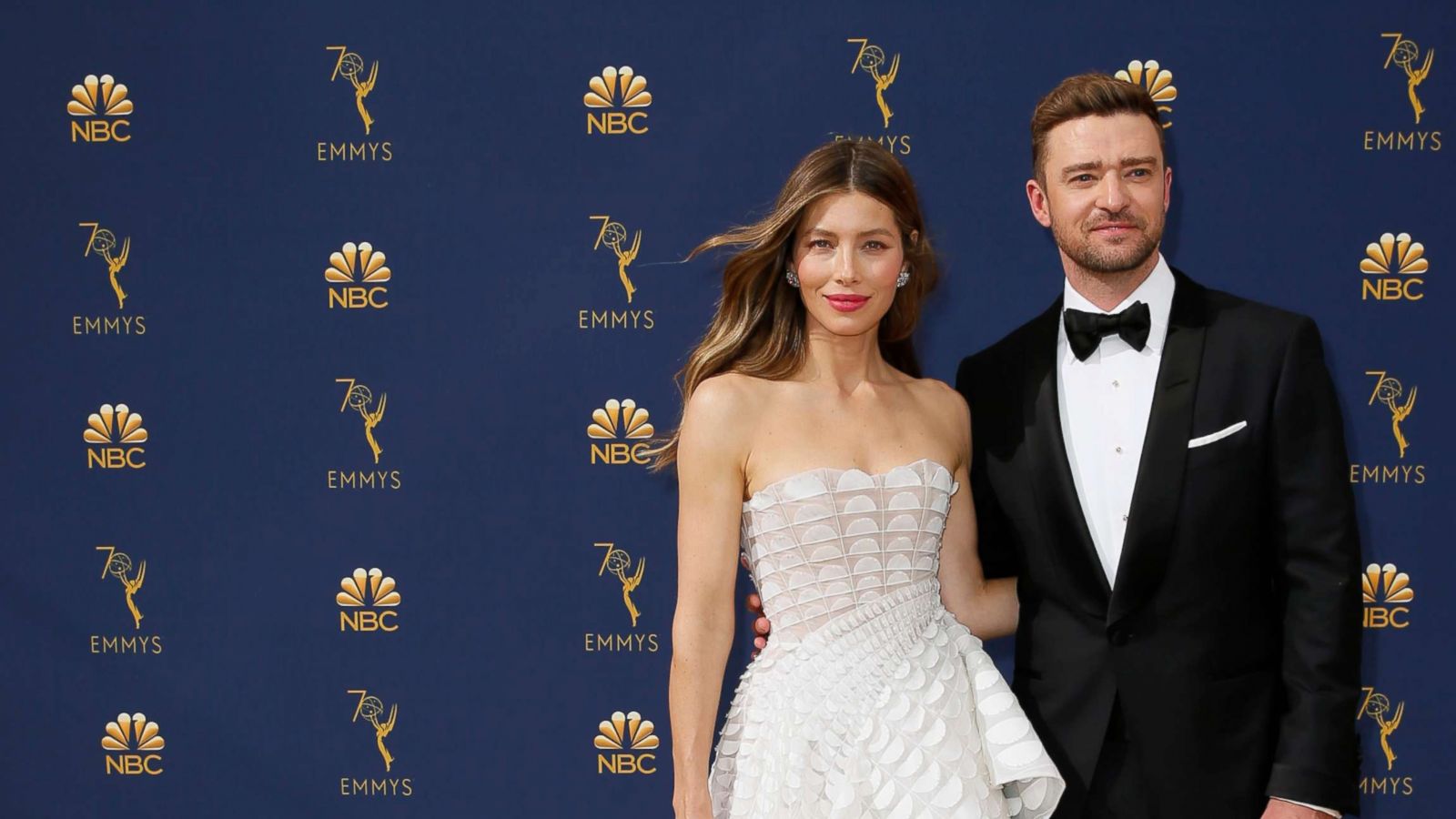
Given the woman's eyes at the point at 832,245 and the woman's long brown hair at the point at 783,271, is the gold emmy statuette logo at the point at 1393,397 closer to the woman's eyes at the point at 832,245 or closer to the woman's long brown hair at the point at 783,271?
the woman's long brown hair at the point at 783,271

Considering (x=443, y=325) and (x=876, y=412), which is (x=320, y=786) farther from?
(x=876, y=412)

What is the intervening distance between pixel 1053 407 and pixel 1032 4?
119 cm

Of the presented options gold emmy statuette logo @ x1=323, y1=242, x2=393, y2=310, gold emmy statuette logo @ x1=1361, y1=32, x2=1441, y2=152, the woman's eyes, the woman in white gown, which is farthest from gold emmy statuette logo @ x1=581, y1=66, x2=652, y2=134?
gold emmy statuette logo @ x1=1361, y1=32, x2=1441, y2=152

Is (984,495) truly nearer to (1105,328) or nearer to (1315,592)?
(1105,328)

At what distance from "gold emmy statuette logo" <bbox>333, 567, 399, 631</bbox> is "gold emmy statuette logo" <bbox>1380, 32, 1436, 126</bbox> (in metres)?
2.60

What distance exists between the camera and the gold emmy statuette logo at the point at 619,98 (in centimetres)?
277

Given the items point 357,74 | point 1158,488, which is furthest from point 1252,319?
point 357,74

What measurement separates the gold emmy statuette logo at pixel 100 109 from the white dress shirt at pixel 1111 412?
2.23 meters

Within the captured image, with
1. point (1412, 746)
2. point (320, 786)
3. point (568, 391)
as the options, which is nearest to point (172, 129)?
point (568, 391)

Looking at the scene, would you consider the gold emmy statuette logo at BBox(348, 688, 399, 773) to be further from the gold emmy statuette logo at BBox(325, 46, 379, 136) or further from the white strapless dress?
the gold emmy statuette logo at BBox(325, 46, 379, 136)

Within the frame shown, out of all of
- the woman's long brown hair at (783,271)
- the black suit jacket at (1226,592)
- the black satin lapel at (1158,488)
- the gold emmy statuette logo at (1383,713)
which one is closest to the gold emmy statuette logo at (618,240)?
the woman's long brown hair at (783,271)

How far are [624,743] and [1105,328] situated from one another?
5.06ft

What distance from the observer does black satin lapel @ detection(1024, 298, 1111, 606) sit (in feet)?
6.24

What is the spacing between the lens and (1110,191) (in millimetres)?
1940
